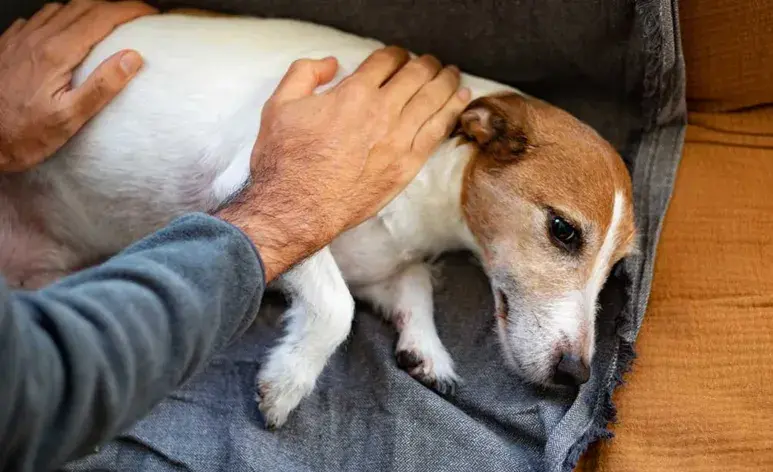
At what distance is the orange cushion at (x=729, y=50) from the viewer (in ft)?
5.21

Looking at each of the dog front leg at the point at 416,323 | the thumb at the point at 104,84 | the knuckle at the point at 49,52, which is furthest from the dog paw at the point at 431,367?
the knuckle at the point at 49,52

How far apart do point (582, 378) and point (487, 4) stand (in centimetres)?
80

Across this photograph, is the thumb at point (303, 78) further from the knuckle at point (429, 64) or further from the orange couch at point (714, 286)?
the orange couch at point (714, 286)

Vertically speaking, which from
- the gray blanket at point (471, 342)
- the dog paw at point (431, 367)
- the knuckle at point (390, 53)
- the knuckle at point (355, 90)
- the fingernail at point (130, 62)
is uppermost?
the fingernail at point (130, 62)

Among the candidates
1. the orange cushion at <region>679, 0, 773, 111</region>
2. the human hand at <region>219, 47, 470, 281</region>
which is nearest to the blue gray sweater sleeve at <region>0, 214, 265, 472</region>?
the human hand at <region>219, 47, 470, 281</region>

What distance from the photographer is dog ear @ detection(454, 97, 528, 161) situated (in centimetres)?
158

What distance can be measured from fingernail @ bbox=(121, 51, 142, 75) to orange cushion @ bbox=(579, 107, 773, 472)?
1.11 metres

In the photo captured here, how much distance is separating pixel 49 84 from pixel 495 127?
2.88ft

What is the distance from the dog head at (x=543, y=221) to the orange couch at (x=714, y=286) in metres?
0.12

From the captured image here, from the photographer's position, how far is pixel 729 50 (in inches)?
64.3

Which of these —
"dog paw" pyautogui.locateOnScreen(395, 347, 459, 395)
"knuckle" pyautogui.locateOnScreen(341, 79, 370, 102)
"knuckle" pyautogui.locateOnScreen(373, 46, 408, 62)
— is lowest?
"dog paw" pyautogui.locateOnScreen(395, 347, 459, 395)

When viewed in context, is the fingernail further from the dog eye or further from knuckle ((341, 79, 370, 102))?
the dog eye

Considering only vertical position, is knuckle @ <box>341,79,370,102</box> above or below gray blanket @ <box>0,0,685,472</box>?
above

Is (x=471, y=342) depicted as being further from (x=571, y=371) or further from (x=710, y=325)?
(x=710, y=325)
